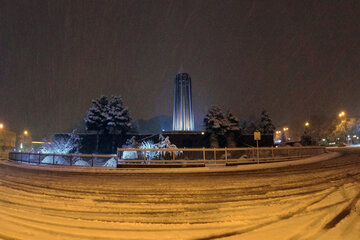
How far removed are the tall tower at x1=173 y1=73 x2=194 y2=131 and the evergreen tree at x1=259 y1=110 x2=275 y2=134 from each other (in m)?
18.8

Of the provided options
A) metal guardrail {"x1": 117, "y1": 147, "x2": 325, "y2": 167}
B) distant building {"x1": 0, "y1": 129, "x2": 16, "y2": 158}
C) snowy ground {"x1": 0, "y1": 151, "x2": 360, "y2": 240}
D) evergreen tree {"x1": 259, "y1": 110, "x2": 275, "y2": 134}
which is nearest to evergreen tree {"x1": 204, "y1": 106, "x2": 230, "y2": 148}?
evergreen tree {"x1": 259, "y1": 110, "x2": 275, "y2": 134}

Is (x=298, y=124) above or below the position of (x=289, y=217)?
above

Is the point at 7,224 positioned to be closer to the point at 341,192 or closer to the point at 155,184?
the point at 155,184

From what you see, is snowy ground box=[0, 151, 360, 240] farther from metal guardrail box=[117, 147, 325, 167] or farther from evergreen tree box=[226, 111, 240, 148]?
evergreen tree box=[226, 111, 240, 148]

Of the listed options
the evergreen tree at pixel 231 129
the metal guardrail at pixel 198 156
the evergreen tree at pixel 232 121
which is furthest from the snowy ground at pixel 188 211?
the evergreen tree at pixel 232 121

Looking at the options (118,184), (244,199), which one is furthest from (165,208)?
(118,184)

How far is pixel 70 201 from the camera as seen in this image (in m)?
6.66

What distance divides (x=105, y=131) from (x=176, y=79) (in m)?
20.8

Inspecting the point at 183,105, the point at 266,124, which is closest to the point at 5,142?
the point at 183,105

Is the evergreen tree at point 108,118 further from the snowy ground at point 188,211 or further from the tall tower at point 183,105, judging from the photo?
the snowy ground at point 188,211

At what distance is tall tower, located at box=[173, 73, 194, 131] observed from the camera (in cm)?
5481

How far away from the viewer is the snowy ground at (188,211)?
410 centimetres

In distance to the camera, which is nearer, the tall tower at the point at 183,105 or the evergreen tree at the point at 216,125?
the evergreen tree at the point at 216,125

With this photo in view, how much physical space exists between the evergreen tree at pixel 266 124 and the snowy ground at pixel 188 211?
52.0m
